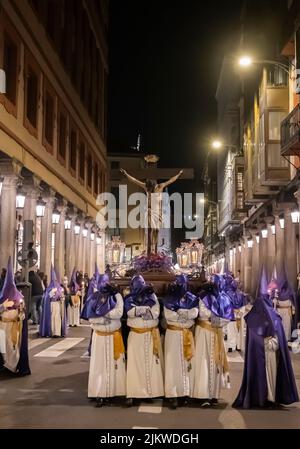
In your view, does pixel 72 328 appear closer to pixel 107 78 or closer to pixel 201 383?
pixel 201 383

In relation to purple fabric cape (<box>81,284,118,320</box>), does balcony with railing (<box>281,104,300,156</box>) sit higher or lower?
higher

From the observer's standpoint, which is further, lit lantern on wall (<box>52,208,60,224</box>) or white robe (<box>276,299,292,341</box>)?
lit lantern on wall (<box>52,208,60,224</box>)

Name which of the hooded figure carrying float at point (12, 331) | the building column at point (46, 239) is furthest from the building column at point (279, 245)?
the hooded figure carrying float at point (12, 331)

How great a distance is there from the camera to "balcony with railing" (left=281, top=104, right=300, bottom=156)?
64.6 feet

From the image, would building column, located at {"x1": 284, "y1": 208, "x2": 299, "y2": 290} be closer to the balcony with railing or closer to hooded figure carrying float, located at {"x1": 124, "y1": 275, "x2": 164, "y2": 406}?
the balcony with railing

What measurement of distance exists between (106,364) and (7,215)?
40.7ft

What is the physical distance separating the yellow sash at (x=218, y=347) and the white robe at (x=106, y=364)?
142 centimetres

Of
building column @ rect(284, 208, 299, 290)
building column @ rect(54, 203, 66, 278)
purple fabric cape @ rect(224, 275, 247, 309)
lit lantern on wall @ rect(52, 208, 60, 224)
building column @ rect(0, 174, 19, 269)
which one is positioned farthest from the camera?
building column @ rect(54, 203, 66, 278)

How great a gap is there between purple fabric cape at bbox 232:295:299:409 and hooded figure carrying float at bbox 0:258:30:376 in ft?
15.1

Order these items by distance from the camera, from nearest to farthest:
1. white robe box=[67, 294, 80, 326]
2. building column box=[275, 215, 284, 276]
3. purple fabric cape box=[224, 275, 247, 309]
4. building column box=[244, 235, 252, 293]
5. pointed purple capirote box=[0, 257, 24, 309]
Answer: pointed purple capirote box=[0, 257, 24, 309], purple fabric cape box=[224, 275, 247, 309], white robe box=[67, 294, 80, 326], building column box=[275, 215, 284, 276], building column box=[244, 235, 252, 293]

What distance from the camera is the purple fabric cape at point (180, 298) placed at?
8916mm

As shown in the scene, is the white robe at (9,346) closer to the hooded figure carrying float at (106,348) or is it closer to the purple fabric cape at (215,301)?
the hooded figure carrying float at (106,348)

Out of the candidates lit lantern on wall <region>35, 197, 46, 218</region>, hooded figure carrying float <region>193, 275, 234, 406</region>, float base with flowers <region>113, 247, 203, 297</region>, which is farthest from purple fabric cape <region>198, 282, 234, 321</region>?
lit lantern on wall <region>35, 197, 46, 218</region>
